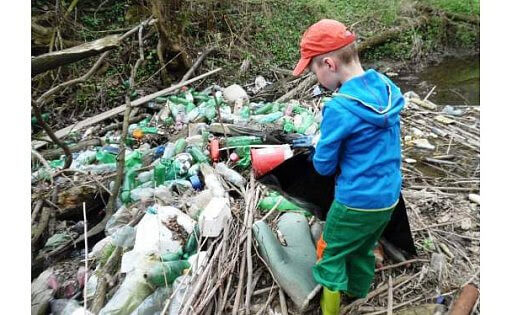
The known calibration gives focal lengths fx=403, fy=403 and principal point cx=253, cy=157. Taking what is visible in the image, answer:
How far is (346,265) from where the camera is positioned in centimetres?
199

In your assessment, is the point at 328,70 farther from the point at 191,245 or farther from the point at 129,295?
the point at 129,295

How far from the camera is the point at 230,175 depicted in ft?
10.4

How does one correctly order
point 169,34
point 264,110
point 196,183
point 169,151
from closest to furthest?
point 196,183
point 169,151
point 264,110
point 169,34

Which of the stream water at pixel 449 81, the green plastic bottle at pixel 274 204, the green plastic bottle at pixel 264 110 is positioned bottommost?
the stream water at pixel 449 81

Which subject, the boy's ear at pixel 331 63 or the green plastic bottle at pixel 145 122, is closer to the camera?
the boy's ear at pixel 331 63

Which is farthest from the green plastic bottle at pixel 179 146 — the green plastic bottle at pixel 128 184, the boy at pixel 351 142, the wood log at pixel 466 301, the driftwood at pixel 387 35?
the driftwood at pixel 387 35

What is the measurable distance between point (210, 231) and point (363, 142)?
1160 millimetres

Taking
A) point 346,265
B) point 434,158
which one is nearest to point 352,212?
point 346,265

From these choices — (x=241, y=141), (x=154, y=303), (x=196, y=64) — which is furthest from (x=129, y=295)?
(x=196, y=64)

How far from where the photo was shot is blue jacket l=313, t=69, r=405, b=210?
1579mm

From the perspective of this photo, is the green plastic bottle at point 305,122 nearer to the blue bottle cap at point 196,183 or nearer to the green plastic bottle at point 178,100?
the blue bottle cap at point 196,183

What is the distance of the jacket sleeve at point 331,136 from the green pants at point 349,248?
21 cm

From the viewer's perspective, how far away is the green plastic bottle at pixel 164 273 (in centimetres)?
212

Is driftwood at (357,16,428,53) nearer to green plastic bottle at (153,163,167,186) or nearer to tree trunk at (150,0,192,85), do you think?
tree trunk at (150,0,192,85)
